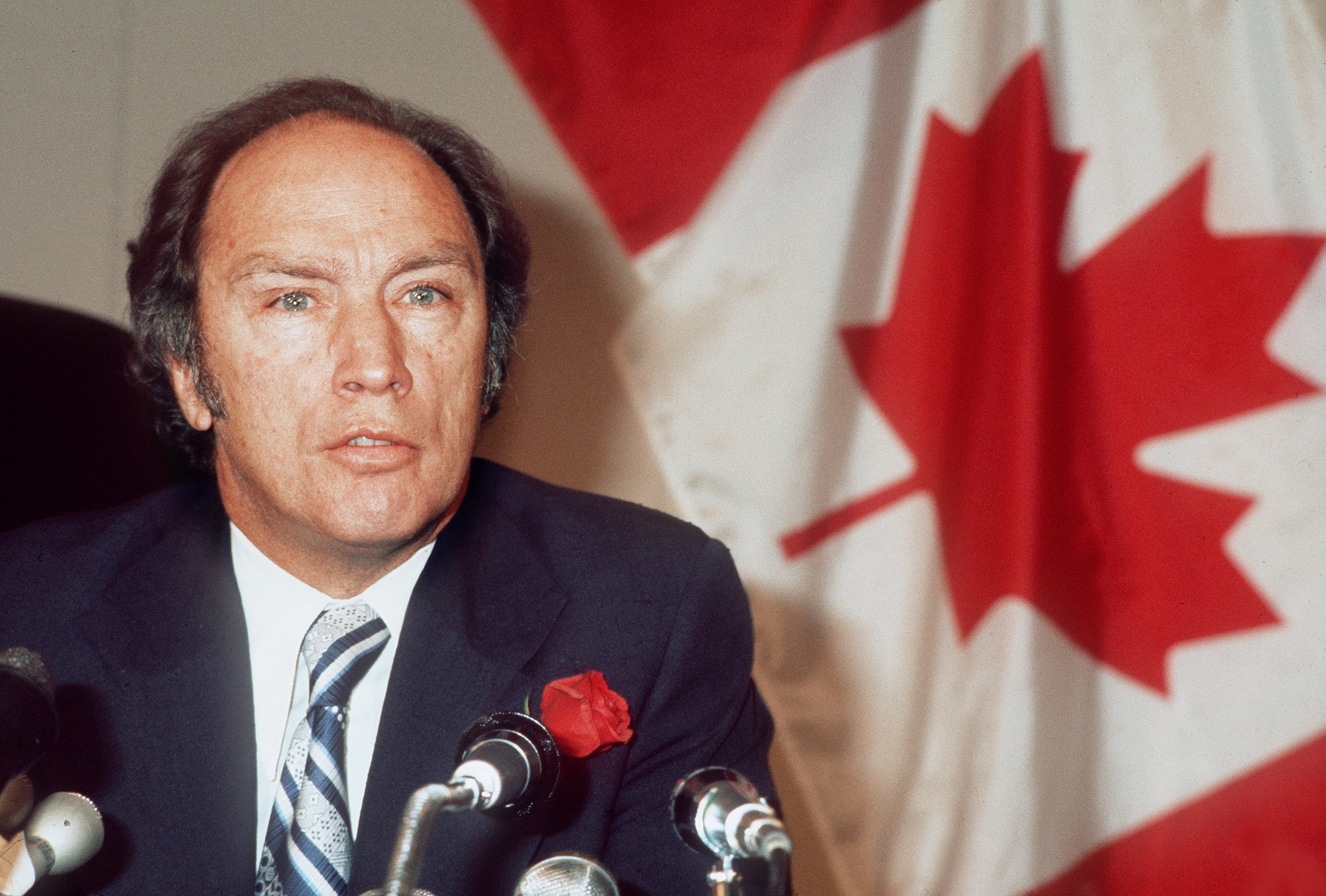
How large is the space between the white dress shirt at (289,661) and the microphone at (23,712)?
0.61 m

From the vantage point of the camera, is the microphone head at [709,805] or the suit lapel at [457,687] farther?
the suit lapel at [457,687]

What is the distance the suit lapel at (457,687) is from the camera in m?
1.52

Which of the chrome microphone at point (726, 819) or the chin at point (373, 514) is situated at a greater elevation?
the chin at point (373, 514)

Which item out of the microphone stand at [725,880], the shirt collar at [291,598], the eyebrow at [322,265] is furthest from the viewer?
the shirt collar at [291,598]

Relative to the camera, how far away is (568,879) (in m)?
0.94

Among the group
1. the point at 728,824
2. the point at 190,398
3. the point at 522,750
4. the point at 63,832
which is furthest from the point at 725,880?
the point at 190,398

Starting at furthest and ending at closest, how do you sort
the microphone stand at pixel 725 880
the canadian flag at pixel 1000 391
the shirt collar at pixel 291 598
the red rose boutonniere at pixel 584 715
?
the canadian flag at pixel 1000 391 < the shirt collar at pixel 291 598 < the red rose boutonniere at pixel 584 715 < the microphone stand at pixel 725 880

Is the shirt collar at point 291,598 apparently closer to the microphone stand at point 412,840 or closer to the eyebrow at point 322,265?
the eyebrow at point 322,265

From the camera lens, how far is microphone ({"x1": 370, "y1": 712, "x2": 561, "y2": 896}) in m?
0.88

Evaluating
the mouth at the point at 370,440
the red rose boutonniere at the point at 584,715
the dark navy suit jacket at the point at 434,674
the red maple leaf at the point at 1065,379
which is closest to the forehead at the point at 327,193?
the mouth at the point at 370,440

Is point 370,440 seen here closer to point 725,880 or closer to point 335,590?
point 335,590

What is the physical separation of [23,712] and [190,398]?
94 cm

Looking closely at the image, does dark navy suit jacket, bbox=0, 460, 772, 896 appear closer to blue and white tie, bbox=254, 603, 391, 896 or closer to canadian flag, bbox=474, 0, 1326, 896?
blue and white tie, bbox=254, 603, 391, 896

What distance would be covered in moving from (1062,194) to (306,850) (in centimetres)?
217
